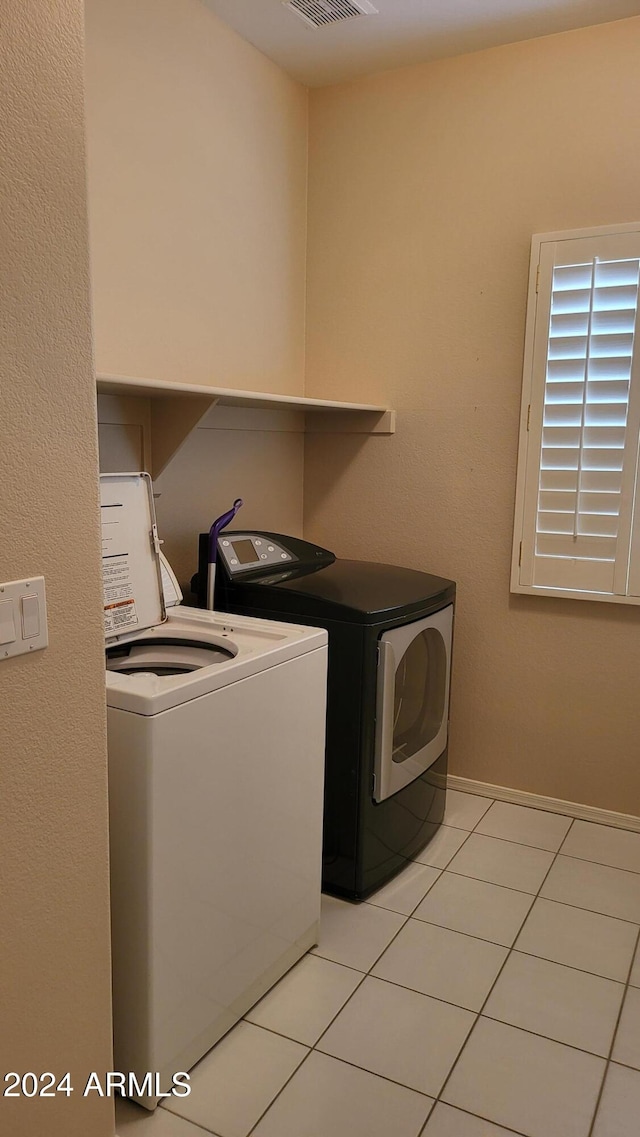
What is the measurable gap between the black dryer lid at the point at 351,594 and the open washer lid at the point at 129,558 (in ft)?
1.14

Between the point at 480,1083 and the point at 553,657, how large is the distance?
1388mm

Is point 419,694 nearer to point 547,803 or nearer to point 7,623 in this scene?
point 547,803

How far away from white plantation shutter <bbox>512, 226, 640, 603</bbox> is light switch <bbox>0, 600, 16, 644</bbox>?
1893 millimetres

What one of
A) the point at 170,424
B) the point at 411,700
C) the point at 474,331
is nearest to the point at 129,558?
the point at 170,424

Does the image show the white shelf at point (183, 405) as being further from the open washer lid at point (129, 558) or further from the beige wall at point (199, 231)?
the open washer lid at point (129, 558)

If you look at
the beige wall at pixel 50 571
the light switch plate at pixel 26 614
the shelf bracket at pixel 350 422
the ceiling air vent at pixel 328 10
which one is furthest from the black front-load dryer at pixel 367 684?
the ceiling air vent at pixel 328 10

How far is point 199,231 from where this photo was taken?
7.86 ft

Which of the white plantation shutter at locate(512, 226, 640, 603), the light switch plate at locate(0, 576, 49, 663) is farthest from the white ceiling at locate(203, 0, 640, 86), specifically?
the light switch plate at locate(0, 576, 49, 663)

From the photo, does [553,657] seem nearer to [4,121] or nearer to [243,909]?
[243,909]

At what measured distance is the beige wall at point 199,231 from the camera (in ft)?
6.82

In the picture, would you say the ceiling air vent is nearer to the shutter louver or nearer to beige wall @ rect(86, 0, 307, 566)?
beige wall @ rect(86, 0, 307, 566)

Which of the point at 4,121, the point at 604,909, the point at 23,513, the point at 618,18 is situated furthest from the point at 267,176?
the point at 604,909

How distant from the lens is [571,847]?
2.55 meters

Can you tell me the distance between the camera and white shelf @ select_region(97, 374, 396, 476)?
188cm
